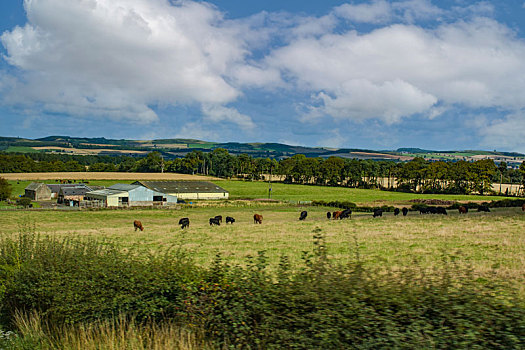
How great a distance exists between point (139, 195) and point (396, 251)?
72.7m

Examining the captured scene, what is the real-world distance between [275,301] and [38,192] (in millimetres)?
100139

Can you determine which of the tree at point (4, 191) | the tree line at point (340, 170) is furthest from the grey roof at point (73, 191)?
the tree line at point (340, 170)

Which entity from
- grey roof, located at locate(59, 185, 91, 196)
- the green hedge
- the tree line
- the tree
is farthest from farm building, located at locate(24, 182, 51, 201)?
the green hedge

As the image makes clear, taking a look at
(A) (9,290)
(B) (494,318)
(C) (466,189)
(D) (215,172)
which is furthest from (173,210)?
(D) (215,172)

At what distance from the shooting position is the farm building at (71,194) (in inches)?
3419

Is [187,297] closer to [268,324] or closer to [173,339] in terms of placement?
[173,339]

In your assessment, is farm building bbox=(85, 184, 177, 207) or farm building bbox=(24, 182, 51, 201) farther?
farm building bbox=(24, 182, 51, 201)

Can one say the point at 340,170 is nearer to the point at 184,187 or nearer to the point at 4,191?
the point at 184,187

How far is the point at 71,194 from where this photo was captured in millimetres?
87812

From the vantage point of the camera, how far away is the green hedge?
625 cm

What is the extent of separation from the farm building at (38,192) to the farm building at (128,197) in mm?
16585

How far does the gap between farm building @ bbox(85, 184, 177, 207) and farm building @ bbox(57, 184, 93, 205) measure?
3459 millimetres

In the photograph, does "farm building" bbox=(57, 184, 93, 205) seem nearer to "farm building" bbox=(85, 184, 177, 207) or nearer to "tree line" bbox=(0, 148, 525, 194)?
"farm building" bbox=(85, 184, 177, 207)

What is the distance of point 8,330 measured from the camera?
375 inches
